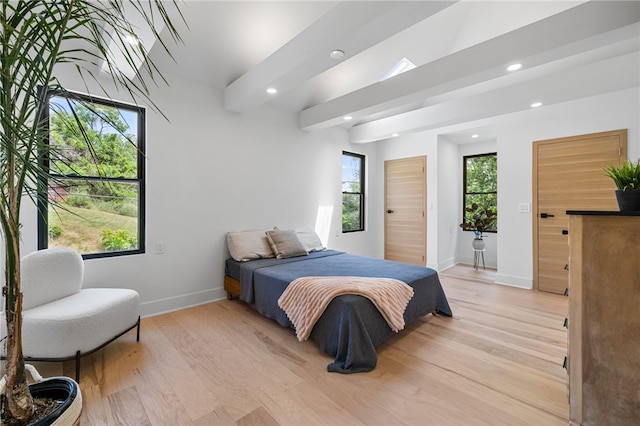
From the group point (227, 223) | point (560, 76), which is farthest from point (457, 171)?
point (227, 223)

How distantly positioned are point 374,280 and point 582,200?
10.1 ft

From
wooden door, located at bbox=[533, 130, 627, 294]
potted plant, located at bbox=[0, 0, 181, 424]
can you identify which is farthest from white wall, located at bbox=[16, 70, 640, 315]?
potted plant, located at bbox=[0, 0, 181, 424]

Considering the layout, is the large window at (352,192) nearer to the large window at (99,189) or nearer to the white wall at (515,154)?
the white wall at (515,154)

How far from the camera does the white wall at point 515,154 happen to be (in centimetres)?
336

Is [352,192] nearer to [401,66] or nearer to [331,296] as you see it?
[401,66]

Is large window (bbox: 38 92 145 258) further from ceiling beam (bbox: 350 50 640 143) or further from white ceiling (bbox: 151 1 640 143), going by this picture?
ceiling beam (bbox: 350 50 640 143)

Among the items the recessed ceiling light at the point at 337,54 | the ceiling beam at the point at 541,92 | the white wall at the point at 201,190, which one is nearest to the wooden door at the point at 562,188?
the ceiling beam at the point at 541,92

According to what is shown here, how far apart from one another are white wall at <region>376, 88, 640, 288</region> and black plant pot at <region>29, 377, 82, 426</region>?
15.8 ft

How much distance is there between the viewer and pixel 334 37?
2113mm

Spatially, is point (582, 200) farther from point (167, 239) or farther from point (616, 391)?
point (167, 239)

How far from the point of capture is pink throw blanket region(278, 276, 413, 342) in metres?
2.23

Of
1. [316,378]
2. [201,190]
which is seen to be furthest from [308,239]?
[316,378]

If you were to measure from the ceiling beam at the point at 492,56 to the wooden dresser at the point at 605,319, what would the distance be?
1.55 m

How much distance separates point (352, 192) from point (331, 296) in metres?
3.40
